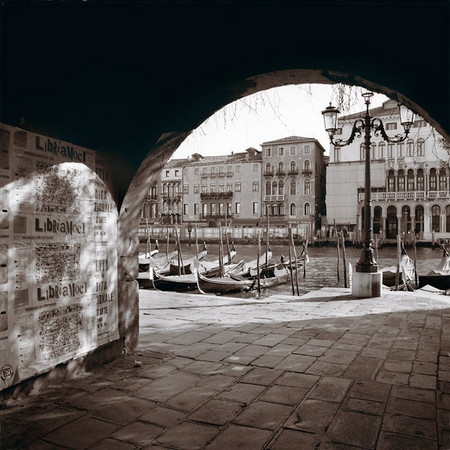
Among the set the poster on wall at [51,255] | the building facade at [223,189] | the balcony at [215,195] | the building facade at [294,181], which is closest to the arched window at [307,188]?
the building facade at [294,181]

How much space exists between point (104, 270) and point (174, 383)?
1.10m

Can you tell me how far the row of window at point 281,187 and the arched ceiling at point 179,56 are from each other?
41582 millimetres

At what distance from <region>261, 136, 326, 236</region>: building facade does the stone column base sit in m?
35.9

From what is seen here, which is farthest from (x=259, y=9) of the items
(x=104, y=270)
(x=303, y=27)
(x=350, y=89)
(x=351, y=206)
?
(x=351, y=206)

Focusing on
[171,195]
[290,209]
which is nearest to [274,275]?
[290,209]

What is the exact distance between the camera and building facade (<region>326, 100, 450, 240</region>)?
36.8m

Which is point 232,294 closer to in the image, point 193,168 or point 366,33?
point 366,33

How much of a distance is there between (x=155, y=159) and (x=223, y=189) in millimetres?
44727

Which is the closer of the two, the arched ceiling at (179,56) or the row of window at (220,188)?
the arched ceiling at (179,56)

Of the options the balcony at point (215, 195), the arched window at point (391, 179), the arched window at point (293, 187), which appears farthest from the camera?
the balcony at point (215, 195)

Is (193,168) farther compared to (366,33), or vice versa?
(193,168)

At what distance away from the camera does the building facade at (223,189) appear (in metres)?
46.6

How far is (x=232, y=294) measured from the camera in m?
11.2

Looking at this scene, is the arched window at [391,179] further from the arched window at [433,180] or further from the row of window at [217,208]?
the row of window at [217,208]
